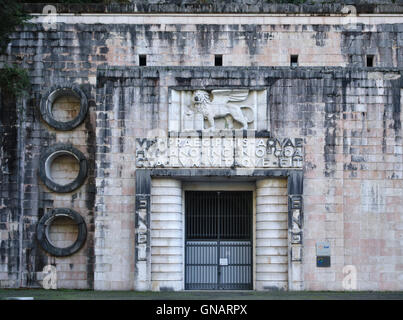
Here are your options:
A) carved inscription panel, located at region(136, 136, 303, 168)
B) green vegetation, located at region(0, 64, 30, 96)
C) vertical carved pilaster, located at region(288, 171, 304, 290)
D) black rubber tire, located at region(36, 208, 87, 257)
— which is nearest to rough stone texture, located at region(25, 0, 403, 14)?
green vegetation, located at region(0, 64, 30, 96)

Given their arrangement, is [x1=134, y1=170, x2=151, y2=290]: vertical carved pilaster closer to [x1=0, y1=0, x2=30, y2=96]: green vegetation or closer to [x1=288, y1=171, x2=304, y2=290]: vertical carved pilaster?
[x1=288, y1=171, x2=304, y2=290]: vertical carved pilaster

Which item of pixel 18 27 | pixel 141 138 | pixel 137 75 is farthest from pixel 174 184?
pixel 18 27

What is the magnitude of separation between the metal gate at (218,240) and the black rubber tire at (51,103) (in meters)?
5.38

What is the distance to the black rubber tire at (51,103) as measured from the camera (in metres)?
29.4

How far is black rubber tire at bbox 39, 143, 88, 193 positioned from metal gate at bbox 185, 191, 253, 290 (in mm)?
4326

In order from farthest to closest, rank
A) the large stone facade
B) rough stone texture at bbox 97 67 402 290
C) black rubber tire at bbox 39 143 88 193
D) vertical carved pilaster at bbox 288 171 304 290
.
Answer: black rubber tire at bbox 39 143 88 193, rough stone texture at bbox 97 67 402 290, the large stone facade, vertical carved pilaster at bbox 288 171 304 290

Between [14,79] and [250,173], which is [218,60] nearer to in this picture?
[250,173]

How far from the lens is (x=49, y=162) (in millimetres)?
29359

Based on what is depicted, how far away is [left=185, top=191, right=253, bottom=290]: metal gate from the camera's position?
90.5 feet

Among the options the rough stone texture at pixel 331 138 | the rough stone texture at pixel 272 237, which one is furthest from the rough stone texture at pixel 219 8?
the rough stone texture at pixel 272 237

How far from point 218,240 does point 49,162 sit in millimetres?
7365

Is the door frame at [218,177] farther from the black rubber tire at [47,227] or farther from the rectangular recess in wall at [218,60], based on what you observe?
the rectangular recess in wall at [218,60]

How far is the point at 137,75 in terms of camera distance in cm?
2723

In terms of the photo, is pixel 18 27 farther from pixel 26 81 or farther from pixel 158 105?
pixel 158 105
